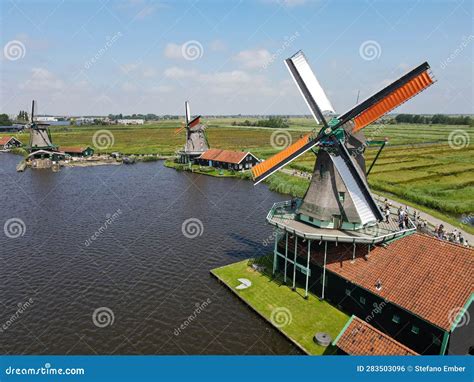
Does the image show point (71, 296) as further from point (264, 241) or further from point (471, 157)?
point (471, 157)

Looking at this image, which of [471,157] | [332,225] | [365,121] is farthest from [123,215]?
[471,157]
